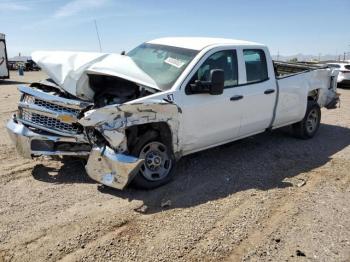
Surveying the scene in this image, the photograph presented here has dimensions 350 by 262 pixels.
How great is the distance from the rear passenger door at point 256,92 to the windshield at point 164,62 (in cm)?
100

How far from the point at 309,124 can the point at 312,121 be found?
0.42 feet

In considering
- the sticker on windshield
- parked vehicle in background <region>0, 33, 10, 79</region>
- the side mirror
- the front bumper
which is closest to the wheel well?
the front bumper

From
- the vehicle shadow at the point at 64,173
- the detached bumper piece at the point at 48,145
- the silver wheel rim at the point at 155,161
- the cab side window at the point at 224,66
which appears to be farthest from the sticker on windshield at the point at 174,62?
the vehicle shadow at the point at 64,173

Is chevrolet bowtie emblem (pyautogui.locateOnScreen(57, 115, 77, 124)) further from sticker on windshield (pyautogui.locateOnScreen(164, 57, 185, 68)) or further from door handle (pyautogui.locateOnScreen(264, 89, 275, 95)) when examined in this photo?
door handle (pyautogui.locateOnScreen(264, 89, 275, 95))

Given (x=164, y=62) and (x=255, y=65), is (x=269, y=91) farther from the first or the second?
(x=164, y=62)

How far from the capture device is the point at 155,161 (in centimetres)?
536

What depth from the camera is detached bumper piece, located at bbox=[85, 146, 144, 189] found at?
4.76 m

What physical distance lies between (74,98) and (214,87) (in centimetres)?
189

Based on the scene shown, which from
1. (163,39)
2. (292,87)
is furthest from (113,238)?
(292,87)

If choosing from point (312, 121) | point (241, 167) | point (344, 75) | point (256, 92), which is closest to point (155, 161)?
point (241, 167)

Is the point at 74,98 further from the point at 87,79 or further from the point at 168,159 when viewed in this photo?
the point at 168,159

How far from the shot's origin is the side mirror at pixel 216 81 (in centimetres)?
542

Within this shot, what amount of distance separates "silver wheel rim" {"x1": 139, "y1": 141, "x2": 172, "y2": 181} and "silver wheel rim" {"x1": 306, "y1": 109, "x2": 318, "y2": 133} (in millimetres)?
4090

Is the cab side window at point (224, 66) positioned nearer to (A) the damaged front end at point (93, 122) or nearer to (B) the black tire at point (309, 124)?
(A) the damaged front end at point (93, 122)
